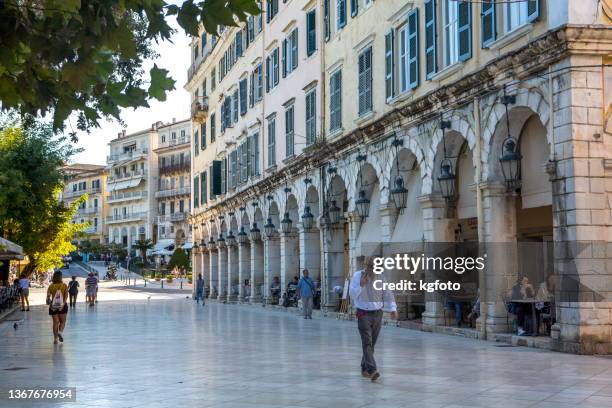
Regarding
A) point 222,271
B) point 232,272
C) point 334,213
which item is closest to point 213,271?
point 222,271

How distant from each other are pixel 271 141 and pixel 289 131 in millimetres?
3116

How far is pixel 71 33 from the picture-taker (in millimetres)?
5406

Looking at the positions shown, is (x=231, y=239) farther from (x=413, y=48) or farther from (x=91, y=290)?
(x=413, y=48)

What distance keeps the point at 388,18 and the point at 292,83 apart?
32.5ft

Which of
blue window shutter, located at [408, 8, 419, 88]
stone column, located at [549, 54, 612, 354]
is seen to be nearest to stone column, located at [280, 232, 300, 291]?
blue window shutter, located at [408, 8, 419, 88]

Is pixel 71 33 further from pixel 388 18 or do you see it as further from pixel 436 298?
pixel 388 18

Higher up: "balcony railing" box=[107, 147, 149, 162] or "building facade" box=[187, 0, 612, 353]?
"balcony railing" box=[107, 147, 149, 162]

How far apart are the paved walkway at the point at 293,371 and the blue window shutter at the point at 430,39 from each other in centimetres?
650

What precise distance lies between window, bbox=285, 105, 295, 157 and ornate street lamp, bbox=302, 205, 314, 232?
2.73 meters

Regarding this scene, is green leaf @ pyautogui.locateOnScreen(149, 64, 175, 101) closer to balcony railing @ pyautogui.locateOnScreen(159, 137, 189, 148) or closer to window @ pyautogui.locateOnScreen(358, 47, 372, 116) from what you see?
window @ pyautogui.locateOnScreen(358, 47, 372, 116)

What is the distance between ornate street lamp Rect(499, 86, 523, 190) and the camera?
57.5 ft

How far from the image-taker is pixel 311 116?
3117cm

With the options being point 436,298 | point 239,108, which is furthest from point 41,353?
point 239,108

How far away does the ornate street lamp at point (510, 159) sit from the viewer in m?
17.5
